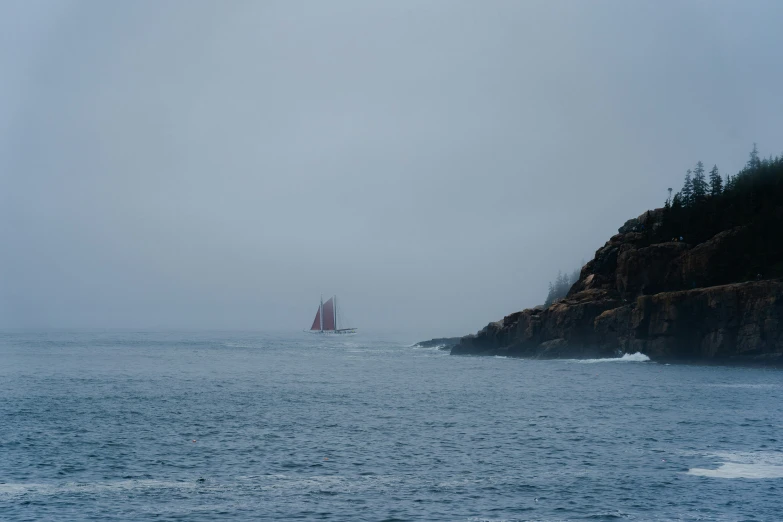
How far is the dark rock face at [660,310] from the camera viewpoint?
321 feet

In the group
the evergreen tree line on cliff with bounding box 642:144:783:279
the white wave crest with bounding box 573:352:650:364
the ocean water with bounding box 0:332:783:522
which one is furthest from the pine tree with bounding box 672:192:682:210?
the ocean water with bounding box 0:332:783:522

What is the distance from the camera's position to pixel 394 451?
41156 millimetres

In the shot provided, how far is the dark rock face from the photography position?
97938 millimetres

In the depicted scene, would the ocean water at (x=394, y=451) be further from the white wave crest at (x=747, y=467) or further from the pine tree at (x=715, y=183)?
the pine tree at (x=715, y=183)

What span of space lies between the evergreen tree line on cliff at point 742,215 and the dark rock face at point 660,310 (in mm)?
2415

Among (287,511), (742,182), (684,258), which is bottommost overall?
(287,511)

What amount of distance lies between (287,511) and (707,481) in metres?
20.3

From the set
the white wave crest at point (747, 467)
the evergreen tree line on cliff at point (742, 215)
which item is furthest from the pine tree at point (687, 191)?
the white wave crest at point (747, 467)

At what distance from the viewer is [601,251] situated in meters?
138

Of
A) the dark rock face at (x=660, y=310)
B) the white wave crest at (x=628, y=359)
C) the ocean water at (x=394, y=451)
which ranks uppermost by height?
the dark rock face at (x=660, y=310)

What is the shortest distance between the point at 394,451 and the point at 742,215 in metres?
109

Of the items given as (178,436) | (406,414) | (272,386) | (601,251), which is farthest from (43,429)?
(601,251)

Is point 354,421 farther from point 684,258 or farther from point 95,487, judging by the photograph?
point 684,258

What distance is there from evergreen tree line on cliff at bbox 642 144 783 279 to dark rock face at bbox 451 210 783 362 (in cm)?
241
